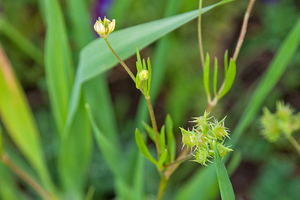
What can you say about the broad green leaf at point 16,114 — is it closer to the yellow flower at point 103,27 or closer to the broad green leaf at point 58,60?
the broad green leaf at point 58,60

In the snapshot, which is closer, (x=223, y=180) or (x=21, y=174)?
(x=223, y=180)

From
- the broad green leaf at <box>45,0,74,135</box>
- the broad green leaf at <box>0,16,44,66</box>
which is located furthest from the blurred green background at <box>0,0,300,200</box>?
the broad green leaf at <box>45,0,74,135</box>

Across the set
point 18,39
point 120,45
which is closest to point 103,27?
point 120,45

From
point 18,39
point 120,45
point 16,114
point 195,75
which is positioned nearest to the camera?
point 120,45

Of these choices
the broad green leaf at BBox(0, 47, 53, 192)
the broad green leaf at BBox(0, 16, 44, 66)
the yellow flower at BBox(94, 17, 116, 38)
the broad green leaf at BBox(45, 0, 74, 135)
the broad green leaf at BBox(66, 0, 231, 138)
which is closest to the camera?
the yellow flower at BBox(94, 17, 116, 38)

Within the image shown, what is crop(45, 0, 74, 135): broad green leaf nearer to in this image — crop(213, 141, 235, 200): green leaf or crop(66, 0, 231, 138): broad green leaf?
crop(66, 0, 231, 138): broad green leaf

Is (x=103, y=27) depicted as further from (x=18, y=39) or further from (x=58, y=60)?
(x=18, y=39)

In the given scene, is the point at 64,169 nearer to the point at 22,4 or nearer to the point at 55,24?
the point at 55,24
